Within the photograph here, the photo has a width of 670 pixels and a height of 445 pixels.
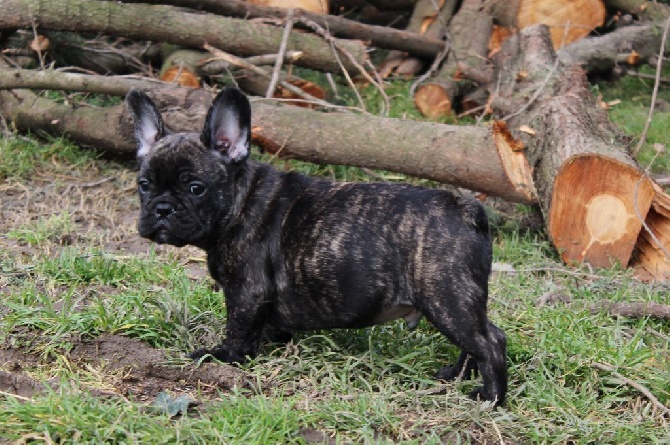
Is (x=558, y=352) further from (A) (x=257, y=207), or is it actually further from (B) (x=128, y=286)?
(B) (x=128, y=286)

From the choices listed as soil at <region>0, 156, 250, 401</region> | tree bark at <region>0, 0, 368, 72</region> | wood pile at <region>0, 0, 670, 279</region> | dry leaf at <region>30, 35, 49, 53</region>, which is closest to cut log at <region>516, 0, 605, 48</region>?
wood pile at <region>0, 0, 670, 279</region>

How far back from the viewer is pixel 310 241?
5.31 meters

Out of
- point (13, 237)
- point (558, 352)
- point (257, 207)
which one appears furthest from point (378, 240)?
point (13, 237)

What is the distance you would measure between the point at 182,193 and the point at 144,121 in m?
0.67

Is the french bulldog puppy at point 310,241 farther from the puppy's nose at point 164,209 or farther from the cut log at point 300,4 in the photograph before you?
the cut log at point 300,4

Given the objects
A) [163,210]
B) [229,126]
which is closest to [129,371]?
[163,210]

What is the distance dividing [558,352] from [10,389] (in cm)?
315

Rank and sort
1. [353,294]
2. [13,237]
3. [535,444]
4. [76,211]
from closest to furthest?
[535,444] → [353,294] → [13,237] → [76,211]

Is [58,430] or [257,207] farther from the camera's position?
[257,207]

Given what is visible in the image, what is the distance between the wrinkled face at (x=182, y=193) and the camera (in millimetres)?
5203

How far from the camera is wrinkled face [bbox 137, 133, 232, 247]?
520 cm

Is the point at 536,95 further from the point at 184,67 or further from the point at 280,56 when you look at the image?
the point at 184,67

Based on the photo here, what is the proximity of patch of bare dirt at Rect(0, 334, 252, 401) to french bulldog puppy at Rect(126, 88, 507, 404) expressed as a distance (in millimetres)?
250

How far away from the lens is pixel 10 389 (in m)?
4.75
